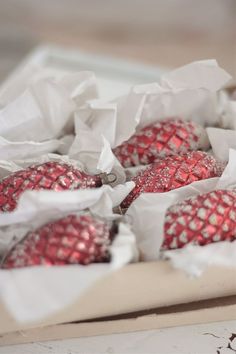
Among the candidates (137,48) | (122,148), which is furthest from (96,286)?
(137,48)

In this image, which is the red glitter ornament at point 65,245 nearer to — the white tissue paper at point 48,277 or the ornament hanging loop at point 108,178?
the white tissue paper at point 48,277

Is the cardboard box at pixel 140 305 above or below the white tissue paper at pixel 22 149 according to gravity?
below

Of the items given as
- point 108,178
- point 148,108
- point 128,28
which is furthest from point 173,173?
point 128,28

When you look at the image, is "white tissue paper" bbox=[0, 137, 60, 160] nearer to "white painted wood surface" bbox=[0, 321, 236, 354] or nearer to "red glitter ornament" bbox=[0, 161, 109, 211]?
"red glitter ornament" bbox=[0, 161, 109, 211]

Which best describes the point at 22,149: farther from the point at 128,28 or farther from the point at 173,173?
the point at 128,28

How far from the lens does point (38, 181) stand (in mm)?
695

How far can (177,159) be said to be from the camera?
758mm

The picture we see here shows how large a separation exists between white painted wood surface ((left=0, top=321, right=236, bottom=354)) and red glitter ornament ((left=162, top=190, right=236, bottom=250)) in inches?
4.3

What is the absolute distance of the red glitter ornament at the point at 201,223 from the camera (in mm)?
631

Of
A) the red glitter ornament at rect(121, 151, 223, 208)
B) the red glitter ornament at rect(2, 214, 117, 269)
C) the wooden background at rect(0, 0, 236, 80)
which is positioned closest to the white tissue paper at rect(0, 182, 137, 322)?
the red glitter ornament at rect(2, 214, 117, 269)

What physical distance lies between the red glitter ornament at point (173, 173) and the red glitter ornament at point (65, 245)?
0.13 metres

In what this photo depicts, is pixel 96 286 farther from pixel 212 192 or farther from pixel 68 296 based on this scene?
pixel 212 192

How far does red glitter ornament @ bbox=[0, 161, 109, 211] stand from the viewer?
69 centimetres

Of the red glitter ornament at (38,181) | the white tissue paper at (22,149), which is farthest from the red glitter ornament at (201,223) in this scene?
the white tissue paper at (22,149)
